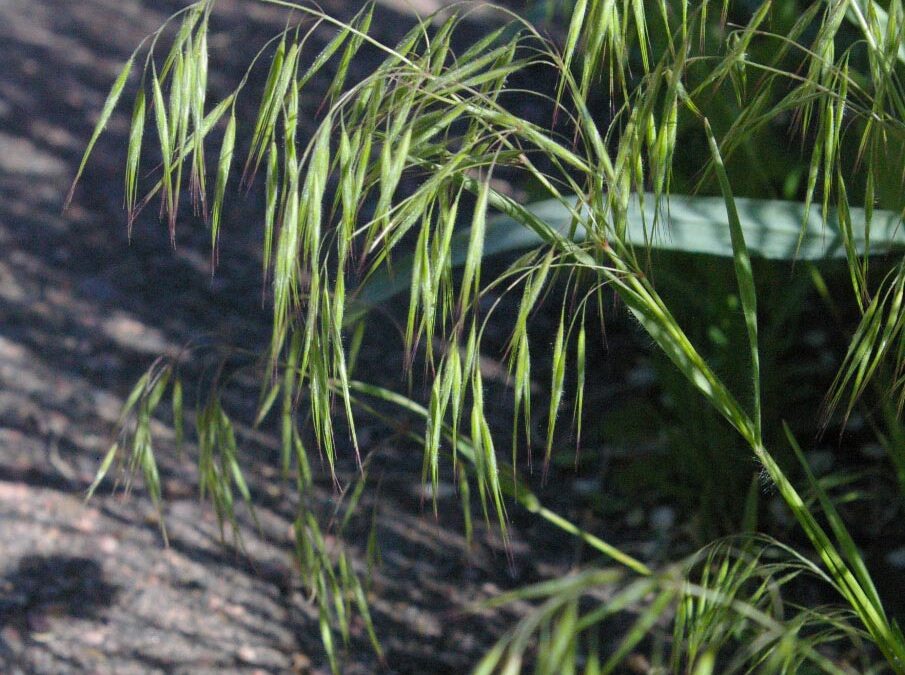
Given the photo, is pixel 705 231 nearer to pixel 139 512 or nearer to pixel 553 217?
pixel 553 217

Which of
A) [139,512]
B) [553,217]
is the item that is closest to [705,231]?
[553,217]

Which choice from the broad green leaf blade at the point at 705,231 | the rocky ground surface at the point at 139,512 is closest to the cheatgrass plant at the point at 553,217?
the broad green leaf blade at the point at 705,231

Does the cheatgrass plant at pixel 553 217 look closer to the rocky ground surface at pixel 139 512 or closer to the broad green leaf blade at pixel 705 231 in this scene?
the broad green leaf blade at pixel 705 231

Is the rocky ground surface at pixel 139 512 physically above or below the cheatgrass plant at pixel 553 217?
below

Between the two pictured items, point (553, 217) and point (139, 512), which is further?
point (139, 512)

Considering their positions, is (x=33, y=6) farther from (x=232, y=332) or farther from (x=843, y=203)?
(x=843, y=203)

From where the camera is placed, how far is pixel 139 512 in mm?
1437

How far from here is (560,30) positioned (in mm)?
2639

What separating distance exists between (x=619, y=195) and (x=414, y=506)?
2.86ft

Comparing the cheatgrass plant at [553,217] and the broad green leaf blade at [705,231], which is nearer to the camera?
the cheatgrass plant at [553,217]

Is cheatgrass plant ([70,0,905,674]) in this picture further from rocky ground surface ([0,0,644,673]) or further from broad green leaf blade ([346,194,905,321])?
rocky ground surface ([0,0,644,673])

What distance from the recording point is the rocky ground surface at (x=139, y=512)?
4.08 ft

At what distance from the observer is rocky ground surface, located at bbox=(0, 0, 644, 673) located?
1.24 metres

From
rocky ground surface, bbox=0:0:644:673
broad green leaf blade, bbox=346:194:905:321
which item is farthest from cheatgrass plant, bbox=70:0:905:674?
rocky ground surface, bbox=0:0:644:673
